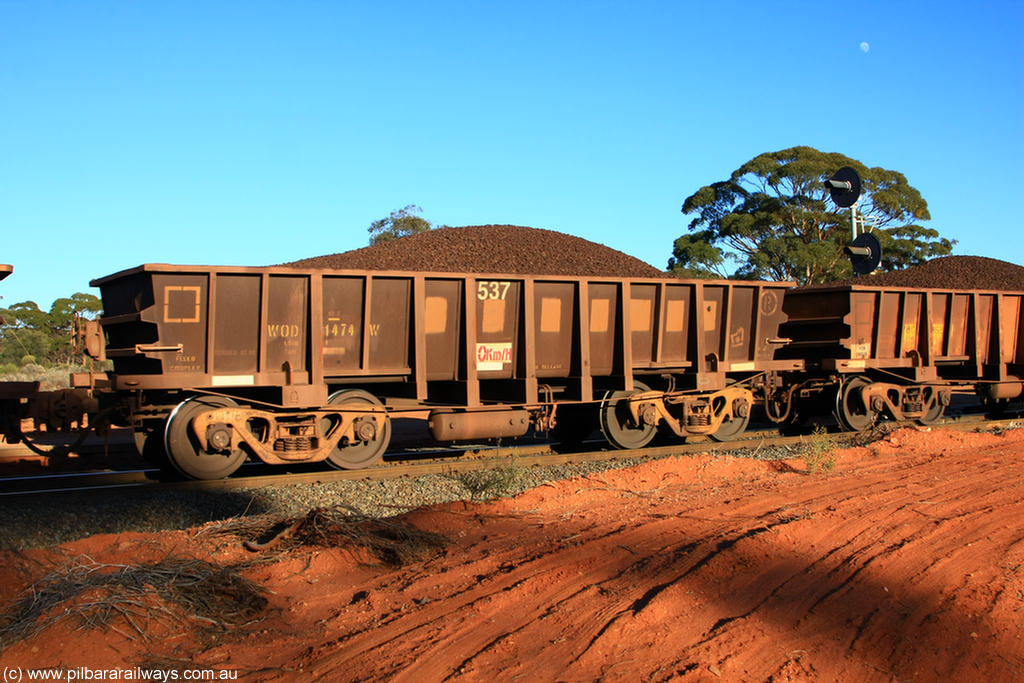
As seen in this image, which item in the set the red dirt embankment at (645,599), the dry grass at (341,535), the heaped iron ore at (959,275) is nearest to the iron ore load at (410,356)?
the dry grass at (341,535)

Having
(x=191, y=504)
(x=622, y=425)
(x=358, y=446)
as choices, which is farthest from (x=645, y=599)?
(x=622, y=425)

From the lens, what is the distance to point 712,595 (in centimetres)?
500

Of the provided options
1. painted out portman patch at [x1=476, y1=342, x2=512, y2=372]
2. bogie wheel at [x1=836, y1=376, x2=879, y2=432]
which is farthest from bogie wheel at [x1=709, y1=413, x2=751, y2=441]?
painted out portman patch at [x1=476, y1=342, x2=512, y2=372]

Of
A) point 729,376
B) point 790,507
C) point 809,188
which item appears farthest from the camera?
point 809,188

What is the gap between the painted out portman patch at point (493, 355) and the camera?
11.2 m

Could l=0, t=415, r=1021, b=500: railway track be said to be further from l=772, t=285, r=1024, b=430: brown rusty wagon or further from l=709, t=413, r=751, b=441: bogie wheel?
l=772, t=285, r=1024, b=430: brown rusty wagon

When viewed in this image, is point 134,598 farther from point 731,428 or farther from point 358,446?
point 731,428

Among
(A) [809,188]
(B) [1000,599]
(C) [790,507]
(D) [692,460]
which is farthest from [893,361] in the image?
(A) [809,188]

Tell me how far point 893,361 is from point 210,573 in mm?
13178

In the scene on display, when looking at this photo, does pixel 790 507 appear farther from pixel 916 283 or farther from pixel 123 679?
pixel 916 283

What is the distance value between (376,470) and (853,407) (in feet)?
30.5

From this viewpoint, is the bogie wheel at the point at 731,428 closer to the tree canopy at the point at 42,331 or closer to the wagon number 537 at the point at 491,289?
the wagon number 537 at the point at 491,289

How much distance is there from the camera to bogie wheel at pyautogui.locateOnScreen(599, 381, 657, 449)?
12.1 m

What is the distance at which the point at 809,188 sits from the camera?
44469mm
